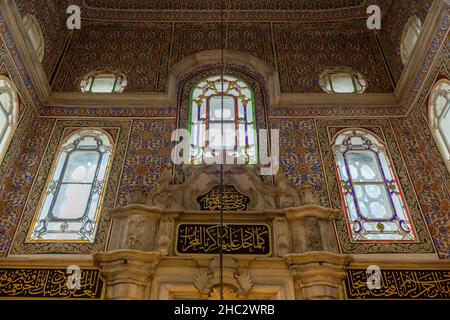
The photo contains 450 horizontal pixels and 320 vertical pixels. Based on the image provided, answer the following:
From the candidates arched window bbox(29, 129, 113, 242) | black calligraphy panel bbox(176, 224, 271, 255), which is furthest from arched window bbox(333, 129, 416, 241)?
arched window bbox(29, 129, 113, 242)

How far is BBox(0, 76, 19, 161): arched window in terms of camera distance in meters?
4.39

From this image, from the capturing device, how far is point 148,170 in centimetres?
460

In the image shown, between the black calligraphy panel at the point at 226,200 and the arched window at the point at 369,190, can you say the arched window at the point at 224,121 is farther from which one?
the arched window at the point at 369,190

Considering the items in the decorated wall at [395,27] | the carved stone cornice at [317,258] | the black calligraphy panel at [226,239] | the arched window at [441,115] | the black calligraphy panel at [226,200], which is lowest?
the carved stone cornice at [317,258]

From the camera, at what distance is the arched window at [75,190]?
13.6 feet

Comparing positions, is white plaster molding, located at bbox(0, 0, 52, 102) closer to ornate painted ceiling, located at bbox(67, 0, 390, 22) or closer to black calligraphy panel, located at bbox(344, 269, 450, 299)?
ornate painted ceiling, located at bbox(67, 0, 390, 22)

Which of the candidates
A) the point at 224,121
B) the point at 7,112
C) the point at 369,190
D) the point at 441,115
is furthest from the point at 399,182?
the point at 7,112

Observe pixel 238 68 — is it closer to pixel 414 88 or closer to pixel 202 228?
pixel 414 88

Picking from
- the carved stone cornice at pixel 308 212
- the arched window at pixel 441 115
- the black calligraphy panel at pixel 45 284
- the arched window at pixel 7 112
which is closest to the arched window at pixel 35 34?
the arched window at pixel 7 112

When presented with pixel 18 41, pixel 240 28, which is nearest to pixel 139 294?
pixel 18 41

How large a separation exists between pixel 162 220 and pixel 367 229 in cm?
197

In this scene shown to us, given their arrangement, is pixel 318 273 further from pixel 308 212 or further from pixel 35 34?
pixel 35 34

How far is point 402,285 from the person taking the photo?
371 cm

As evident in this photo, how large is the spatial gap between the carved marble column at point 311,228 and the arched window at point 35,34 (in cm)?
359
